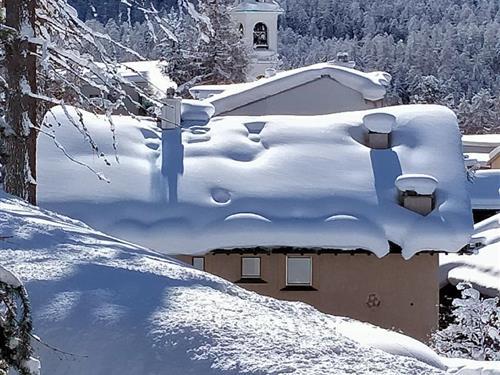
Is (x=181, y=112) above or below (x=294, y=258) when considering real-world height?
above

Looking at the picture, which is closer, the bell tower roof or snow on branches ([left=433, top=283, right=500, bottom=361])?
snow on branches ([left=433, top=283, right=500, bottom=361])

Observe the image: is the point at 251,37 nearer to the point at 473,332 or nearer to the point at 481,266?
the point at 481,266

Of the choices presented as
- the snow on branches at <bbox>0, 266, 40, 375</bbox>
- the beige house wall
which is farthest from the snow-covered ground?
the beige house wall

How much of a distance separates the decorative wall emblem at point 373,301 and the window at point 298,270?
896mm

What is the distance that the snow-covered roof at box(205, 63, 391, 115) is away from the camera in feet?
68.5

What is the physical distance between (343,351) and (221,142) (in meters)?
13.2

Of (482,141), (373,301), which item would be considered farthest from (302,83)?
(482,141)

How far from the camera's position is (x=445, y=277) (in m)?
20.5

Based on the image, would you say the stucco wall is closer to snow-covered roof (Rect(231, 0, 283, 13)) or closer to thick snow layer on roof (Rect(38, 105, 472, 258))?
thick snow layer on roof (Rect(38, 105, 472, 258))

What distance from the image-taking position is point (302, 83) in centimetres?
2134

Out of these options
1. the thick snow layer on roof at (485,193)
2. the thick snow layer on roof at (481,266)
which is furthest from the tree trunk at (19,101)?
the thick snow layer on roof at (485,193)

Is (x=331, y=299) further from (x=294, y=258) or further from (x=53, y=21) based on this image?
(x=53, y=21)

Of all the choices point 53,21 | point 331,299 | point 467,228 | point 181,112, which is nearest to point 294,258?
point 331,299

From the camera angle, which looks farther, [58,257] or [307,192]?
[307,192]
